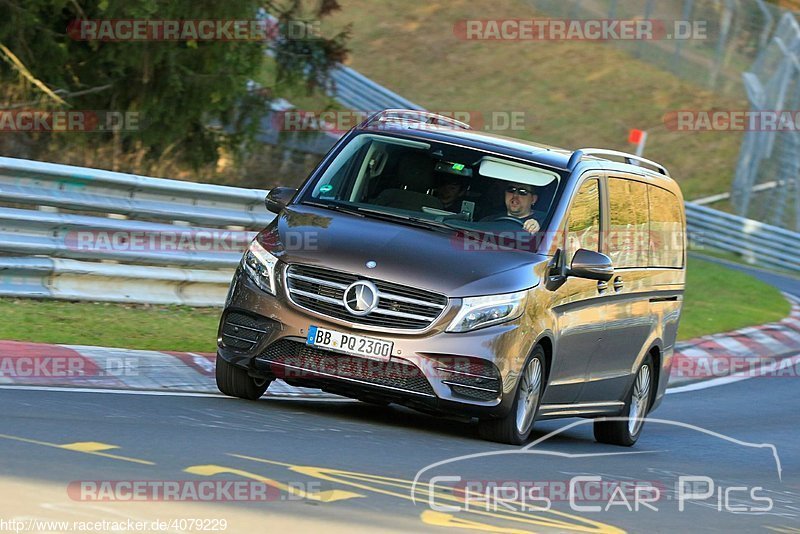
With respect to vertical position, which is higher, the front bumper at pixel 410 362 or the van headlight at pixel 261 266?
the van headlight at pixel 261 266

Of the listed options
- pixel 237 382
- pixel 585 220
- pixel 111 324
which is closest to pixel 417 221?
pixel 585 220

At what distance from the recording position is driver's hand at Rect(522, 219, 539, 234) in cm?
945

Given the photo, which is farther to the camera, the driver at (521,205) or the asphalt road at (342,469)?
the driver at (521,205)

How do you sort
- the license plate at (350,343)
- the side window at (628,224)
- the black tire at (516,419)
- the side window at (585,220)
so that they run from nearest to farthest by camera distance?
1. the license plate at (350,343)
2. the black tire at (516,419)
3. the side window at (585,220)
4. the side window at (628,224)

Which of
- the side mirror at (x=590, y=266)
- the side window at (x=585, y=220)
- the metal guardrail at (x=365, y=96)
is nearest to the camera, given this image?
the side mirror at (x=590, y=266)

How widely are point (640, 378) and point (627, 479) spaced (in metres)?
2.74

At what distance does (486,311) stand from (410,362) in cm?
53

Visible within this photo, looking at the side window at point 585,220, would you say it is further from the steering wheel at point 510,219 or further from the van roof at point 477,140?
the steering wheel at point 510,219

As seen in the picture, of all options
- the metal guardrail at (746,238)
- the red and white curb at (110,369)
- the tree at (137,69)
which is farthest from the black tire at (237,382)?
the metal guardrail at (746,238)

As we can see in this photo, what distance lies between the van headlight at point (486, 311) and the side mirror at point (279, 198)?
5.66 feet

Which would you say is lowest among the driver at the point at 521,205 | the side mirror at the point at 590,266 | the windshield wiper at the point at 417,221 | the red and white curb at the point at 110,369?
the red and white curb at the point at 110,369

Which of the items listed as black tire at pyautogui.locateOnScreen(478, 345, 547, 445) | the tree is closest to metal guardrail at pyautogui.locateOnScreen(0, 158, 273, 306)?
the tree

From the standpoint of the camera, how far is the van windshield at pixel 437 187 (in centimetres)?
952

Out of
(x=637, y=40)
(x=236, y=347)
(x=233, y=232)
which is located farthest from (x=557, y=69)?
(x=236, y=347)
